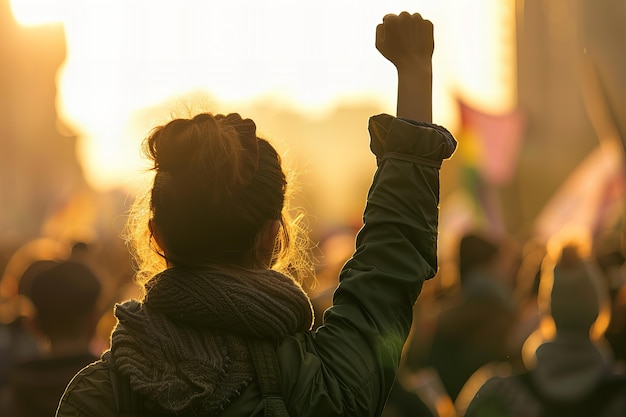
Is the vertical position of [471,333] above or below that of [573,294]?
below

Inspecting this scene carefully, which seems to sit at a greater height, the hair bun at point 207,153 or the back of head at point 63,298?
the hair bun at point 207,153

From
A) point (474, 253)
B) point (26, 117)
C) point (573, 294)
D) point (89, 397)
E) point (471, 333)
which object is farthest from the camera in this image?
point (26, 117)

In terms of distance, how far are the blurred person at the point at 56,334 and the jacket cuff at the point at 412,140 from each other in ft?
7.53

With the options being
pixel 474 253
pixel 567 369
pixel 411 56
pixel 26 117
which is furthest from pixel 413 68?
pixel 26 117

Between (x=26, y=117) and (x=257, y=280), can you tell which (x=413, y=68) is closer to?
(x=257, y=280)

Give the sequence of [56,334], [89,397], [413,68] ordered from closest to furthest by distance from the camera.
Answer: [89,397], [413,68], [56,334]

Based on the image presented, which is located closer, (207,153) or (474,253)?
(207,153)

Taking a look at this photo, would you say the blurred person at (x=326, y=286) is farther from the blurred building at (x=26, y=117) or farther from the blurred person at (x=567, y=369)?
the blurred building at (x=26, y=117)

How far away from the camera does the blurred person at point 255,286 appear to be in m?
2.71

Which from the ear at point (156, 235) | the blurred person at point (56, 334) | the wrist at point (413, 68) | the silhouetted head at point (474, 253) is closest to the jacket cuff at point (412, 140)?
the wrist at point (413, 68)

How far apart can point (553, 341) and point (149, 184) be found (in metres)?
2.55

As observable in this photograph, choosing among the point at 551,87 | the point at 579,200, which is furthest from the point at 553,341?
the point at 551,87

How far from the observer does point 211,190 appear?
2.80 metres

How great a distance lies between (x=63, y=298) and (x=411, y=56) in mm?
2463
